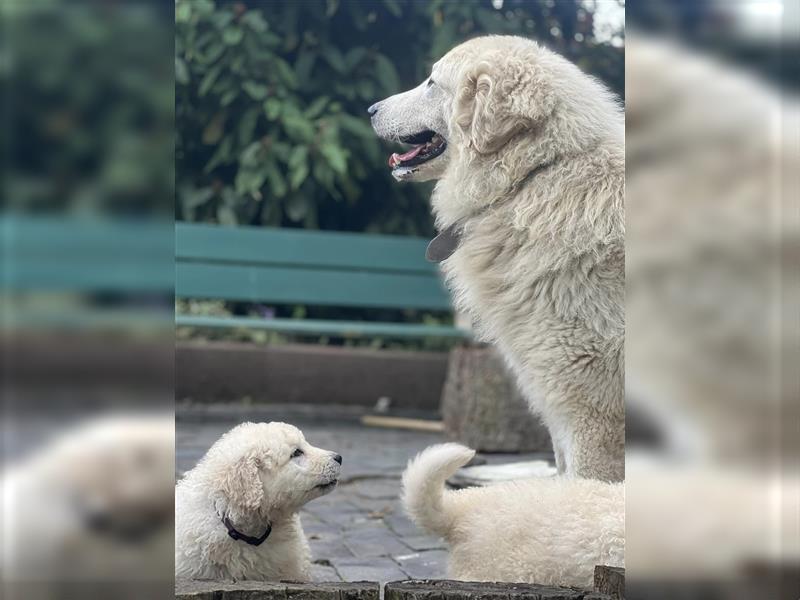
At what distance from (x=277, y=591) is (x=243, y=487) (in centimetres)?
60

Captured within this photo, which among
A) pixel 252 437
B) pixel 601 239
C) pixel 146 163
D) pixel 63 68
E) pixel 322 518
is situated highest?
pixel 63 68

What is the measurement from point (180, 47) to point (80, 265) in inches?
187

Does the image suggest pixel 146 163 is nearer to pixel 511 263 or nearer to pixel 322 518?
pixel 511 263

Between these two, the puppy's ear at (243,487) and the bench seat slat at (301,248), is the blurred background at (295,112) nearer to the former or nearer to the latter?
the bench seat slat at (301,248)

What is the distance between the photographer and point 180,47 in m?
5.59

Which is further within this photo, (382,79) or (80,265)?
(382,79)

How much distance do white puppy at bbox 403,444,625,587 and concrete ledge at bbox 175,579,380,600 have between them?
66 cm

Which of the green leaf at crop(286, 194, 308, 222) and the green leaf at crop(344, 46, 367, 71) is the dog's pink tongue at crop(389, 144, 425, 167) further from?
the green leaf at crop(286, 194, 308, 222)

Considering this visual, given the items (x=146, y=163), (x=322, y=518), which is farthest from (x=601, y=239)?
(x=322, y=518)

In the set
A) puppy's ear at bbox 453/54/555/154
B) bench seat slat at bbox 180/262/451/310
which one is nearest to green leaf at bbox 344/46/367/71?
bench seat slat at bbox 180/262/451/310

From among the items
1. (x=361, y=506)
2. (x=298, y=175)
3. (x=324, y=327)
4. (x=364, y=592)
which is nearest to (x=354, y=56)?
(x=298, y=175)

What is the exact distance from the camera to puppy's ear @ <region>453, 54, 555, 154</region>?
253 cm

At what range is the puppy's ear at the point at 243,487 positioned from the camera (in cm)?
239

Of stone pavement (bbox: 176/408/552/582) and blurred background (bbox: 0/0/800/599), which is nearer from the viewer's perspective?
blurred background (bbox: 0/0/800/599)
